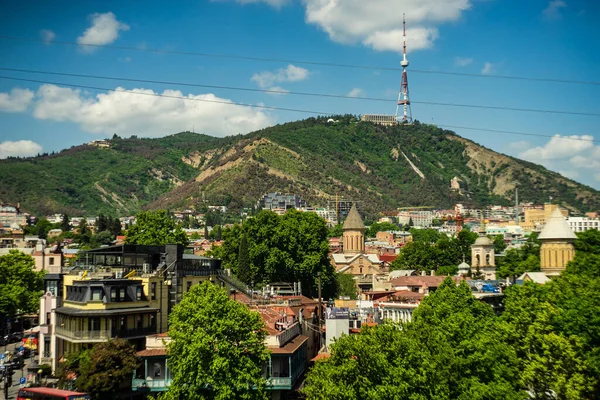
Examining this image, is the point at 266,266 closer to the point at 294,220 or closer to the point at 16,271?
the point at 294,220

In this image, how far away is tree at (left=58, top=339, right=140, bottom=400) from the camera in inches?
1371

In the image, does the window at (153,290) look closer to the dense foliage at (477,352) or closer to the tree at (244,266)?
the dense foliage at (477,352)

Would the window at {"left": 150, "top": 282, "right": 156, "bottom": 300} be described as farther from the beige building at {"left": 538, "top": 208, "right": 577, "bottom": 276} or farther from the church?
the church

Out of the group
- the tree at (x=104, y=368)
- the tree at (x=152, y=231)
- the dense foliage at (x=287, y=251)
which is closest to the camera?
the tree at (x=104, y=368)

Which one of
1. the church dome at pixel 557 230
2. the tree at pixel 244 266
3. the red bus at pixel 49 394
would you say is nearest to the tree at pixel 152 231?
the tree at pixel 244 266

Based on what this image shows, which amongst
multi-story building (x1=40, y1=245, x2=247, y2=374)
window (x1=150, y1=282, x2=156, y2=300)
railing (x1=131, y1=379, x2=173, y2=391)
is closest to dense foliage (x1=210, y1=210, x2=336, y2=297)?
multi-story building (x1=40, y1=245, x2=247, y2=374)

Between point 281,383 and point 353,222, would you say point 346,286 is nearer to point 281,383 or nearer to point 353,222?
point 353,222

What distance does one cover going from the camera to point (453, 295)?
43156mm

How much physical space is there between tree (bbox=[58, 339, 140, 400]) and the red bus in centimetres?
104

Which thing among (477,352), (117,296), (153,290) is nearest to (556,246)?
(477,352)

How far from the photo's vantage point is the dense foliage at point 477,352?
29234mm

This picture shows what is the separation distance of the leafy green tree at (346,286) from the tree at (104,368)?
147 feet

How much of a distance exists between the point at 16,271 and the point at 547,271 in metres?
52.9

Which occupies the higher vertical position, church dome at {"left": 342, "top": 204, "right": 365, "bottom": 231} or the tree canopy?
church dome at {"left": 342, "top": 204, "right": 365, "bottom": 231}
